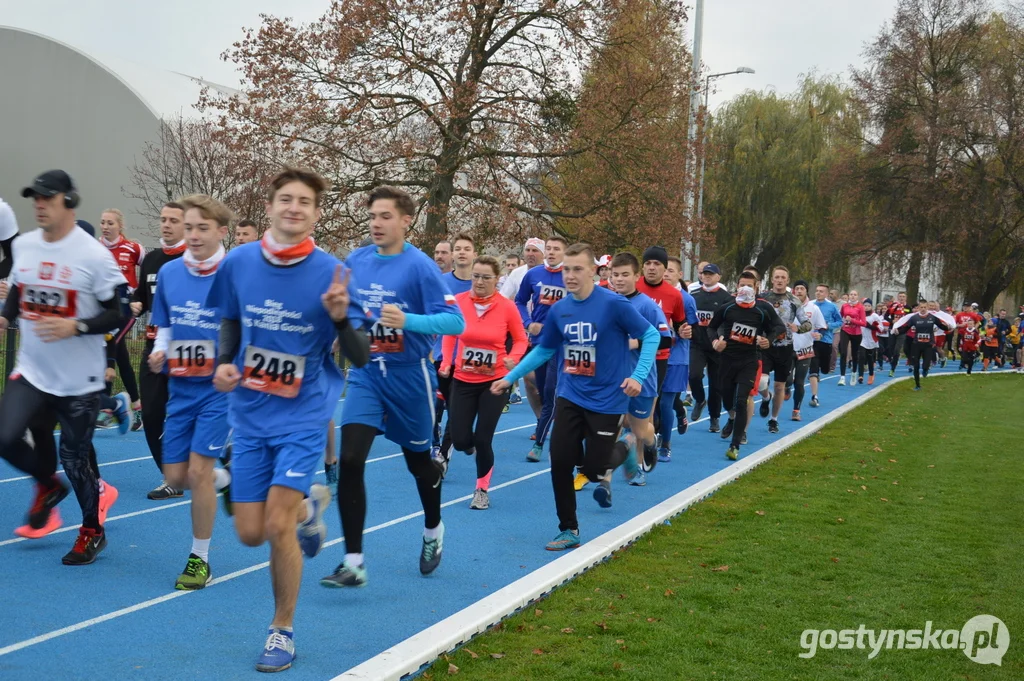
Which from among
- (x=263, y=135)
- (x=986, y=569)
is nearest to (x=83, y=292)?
(x=986, y=569)

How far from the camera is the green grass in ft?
17.0

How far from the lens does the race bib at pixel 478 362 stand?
912 cm

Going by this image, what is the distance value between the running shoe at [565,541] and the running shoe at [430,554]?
1.12 m

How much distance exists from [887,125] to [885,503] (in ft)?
135

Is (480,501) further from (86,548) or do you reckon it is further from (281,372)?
(281,372)

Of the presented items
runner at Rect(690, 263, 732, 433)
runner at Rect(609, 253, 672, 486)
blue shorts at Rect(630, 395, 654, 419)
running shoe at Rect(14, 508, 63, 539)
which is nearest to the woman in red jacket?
runner at Rect(609, 253, 672, 486)

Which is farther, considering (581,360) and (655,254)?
(655,254)

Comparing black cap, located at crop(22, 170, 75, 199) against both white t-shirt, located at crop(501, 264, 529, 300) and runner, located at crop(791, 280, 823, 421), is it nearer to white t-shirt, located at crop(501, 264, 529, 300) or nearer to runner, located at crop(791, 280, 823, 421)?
white t-shirt, located at crop(501, 264, 529, 300)

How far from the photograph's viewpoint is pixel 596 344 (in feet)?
25.0

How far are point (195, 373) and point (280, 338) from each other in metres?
1.72

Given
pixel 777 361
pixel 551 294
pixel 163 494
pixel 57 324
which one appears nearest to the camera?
pixel 57 324

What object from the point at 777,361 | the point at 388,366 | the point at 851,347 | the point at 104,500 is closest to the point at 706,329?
the point at 777,361

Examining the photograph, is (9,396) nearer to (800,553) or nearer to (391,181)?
(800,553)

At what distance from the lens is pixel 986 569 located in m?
7.36
